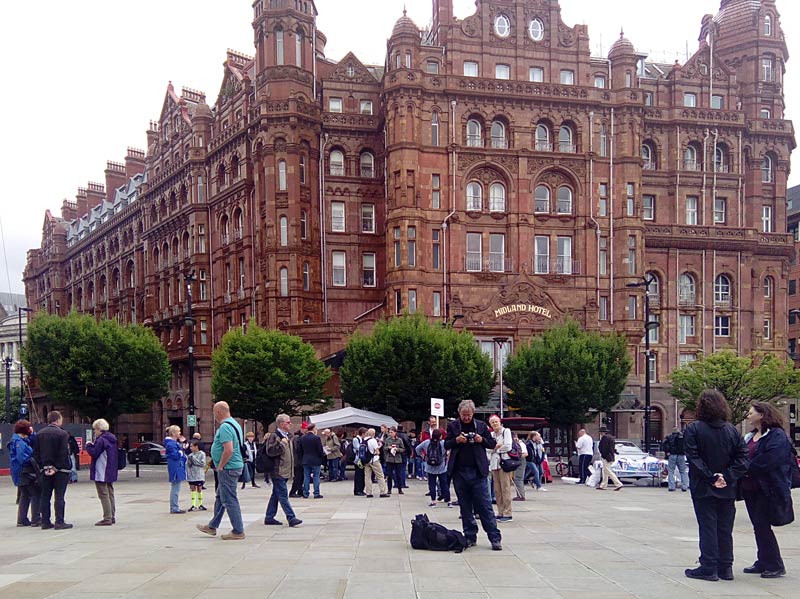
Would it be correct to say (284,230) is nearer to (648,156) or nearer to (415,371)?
(415,371)

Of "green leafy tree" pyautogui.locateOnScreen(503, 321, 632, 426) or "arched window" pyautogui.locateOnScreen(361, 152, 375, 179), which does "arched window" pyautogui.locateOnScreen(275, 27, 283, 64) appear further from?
"green leafy tree" pyautogui.locateOnScreen(503, 321, 632, 426)

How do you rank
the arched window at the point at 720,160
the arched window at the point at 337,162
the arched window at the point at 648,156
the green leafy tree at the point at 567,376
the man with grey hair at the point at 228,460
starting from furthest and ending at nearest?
the arched window at the point at 720,160 < the arched window at the point at 648,156 < the arched window at the point at 337,162 < the green leafy tree at the point at 567,376 < the man with grey hair at the point at 228,460

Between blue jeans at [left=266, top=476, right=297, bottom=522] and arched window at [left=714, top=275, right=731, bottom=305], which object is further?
arched window at [left=714, top=275, right=731, bottom=305]

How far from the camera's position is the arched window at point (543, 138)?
49.9m

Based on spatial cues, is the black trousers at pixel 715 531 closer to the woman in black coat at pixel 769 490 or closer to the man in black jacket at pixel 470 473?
the woman in black coat at pixel 769 490

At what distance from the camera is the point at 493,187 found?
49.1 m

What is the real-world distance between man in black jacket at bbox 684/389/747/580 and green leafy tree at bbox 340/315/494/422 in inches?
1092

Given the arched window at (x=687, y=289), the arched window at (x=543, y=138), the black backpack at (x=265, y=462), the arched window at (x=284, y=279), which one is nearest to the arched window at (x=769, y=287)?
the arched window at (x=687, y=289)

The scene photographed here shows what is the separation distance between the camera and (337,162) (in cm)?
5184

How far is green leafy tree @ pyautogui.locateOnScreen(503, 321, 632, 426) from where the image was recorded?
39031 millimetres

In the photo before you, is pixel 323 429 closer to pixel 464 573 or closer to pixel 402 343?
pixel 402 343

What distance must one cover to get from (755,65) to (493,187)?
70.3 ft

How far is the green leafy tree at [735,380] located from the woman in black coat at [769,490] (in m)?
34.4

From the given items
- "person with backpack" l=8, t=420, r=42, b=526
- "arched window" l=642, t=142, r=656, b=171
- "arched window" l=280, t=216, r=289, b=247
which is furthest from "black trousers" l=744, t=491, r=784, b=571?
"arched window" l=642, t=142, r=656, b=171
